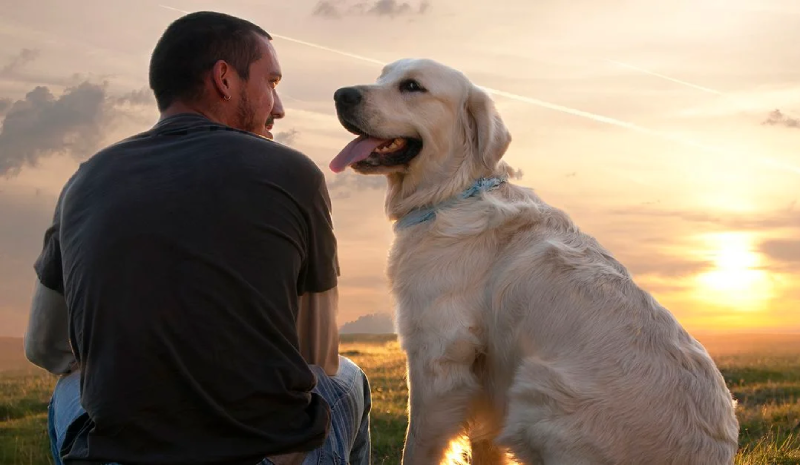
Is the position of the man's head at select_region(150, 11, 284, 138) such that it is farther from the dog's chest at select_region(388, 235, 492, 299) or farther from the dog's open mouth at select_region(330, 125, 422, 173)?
the dog's chest at select_region(388, 235, 492, 299)

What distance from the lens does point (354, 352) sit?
51.7 ft

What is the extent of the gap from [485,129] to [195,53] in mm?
1827

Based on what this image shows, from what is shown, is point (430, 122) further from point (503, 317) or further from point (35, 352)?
point (35, 352)

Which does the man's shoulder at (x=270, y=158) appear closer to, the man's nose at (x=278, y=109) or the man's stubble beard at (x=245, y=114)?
the man's stubble beard at (x=245, y=114)

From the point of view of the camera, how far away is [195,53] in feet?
11.0

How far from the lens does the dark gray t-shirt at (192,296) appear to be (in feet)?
8.87

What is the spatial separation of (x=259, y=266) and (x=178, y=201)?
1.12 feet

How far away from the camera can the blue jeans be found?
10.7ft

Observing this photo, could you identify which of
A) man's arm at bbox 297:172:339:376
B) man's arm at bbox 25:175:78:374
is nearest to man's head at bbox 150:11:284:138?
man's arm at bbox 25:175:78:374

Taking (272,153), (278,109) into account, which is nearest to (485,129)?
(278,109)

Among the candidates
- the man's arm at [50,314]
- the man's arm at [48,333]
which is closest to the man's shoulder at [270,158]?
the man's arm at [50,314]

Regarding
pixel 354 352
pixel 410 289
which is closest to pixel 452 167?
pixel 410 289

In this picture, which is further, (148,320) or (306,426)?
(306,426)

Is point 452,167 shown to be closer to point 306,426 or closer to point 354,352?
point 306,426
